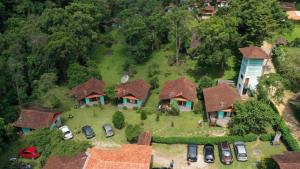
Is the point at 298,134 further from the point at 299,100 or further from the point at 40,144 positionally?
the point at 40,144

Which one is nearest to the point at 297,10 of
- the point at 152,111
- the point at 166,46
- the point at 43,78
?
the point at 166,46

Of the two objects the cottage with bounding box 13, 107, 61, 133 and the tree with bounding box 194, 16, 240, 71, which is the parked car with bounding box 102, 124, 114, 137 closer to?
the cottage with bounding box 13, 107, 61, 133

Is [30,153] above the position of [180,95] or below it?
below

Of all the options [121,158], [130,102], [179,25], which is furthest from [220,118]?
[179,25]

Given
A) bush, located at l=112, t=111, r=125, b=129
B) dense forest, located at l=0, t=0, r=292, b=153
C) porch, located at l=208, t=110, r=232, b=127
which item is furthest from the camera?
dense forest, located at l=0, t=0, r=292, b=153

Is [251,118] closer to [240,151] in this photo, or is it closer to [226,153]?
[240,151]

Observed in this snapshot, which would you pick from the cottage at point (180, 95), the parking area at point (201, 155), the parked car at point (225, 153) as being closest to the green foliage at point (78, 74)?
the cottage at point (180, 95)

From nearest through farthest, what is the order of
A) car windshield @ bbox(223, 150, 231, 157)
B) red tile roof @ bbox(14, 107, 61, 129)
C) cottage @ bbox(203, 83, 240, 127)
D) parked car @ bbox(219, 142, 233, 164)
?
parked car @ bbox(219, 142, 233, 164) < car windshield @ bbox(223, 150, 231, 157) < red tile roof @ bbox(14, 107, 61, 129) < cottage @ bbox(203, 83, 240, 127)

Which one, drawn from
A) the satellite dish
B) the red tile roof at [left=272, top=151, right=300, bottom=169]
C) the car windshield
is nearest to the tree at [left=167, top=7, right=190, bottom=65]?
the satellite dish

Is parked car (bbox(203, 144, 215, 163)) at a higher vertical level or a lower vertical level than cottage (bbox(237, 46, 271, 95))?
lower
